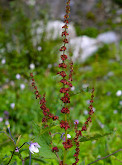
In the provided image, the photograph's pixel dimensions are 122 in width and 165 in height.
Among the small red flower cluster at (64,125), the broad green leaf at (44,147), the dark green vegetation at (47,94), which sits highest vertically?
the dark green vegetation at (47,94)

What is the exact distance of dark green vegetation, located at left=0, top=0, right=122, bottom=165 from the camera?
231 cm

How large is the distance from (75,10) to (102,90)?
6.31 metres

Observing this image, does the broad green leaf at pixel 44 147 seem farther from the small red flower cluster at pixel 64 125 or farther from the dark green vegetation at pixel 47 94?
the small red flower cluster at pixel 64 125

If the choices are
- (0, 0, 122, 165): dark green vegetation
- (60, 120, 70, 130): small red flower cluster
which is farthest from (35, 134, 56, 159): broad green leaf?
(60, 120, 70, 130): small red flower cluster

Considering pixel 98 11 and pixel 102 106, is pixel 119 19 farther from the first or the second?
pixel 102 106

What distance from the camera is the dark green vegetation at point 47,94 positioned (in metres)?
2.31

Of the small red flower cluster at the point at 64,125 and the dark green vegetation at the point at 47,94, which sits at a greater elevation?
the dark green vegetation at the point at 47,94

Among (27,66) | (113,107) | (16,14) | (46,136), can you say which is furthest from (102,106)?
(16,14)

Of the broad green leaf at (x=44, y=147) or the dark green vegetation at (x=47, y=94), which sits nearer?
the broad green leaf at (x=44, y=147)

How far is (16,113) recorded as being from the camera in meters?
3.15

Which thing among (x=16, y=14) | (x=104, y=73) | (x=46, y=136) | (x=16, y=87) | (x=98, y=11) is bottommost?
(x=46, y=136)

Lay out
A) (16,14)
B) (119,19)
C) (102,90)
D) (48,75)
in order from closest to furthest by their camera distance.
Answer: (102,90), (48,75), (16,14), (119,19)

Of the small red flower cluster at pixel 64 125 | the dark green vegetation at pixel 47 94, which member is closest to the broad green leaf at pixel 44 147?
the dark green vegetation at pixel 47 94

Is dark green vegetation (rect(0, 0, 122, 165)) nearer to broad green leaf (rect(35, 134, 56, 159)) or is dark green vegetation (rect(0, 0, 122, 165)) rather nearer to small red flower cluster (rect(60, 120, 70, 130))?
broad green leaf (rect(35, 134, 56, 159))
